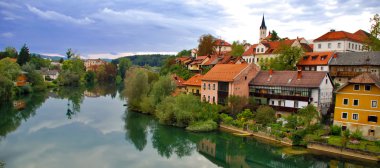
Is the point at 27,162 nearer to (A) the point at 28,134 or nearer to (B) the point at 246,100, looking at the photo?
(A) the point at 28,134

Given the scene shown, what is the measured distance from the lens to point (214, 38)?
255 ft

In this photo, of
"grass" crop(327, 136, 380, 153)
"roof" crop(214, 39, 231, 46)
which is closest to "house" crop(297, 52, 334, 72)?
"grass" crop(327, 136, 380, 153)

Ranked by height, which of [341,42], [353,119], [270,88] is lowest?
[353,119]

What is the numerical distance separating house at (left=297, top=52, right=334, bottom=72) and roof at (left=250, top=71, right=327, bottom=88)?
668cm

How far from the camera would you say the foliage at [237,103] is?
37.2 metres

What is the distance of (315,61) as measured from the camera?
43250mm

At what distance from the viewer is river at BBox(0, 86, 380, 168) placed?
25.5m

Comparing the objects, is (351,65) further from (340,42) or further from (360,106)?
(360,106)

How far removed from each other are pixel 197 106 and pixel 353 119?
16885mm

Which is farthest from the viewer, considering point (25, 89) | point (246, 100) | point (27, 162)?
point (25, 89)

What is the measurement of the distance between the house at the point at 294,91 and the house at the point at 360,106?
348cm

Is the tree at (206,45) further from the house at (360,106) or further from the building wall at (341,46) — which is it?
the house at (360,106)

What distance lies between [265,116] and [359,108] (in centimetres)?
888

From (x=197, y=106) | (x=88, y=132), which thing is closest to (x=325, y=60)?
(x=197, y=106)
